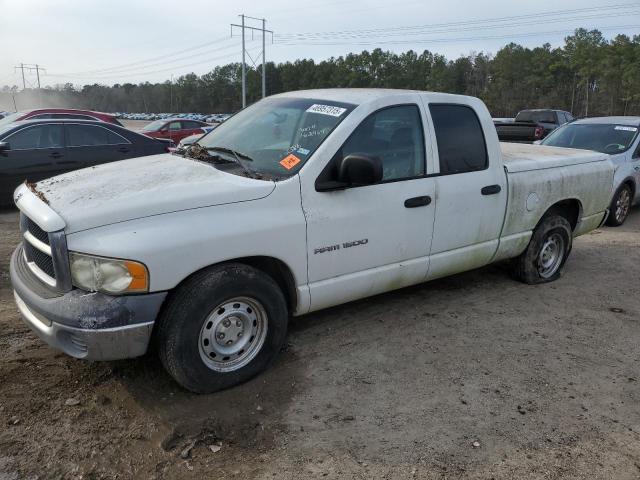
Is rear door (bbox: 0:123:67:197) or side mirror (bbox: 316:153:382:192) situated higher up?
side mirror (bbox: 316:153:382:192)

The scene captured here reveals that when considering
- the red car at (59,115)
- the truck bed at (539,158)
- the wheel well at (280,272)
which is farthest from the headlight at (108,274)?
the red car at (59,115)

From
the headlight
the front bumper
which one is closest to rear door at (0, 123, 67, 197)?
the front bumper

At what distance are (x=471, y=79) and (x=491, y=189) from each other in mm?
78031

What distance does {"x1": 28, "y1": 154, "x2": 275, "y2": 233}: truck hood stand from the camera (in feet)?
9.72

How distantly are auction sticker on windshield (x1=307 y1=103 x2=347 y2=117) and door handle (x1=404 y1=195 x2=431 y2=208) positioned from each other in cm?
83

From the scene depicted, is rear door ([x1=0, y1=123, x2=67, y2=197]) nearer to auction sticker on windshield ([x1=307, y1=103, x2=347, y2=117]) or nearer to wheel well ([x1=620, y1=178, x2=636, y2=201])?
auction sticker on windshield ([x1=307, y1=103, x2=347, y2=117])

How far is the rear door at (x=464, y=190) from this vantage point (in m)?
4.31

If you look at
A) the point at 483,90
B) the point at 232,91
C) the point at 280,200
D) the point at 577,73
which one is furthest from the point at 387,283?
→ the point at 232,91

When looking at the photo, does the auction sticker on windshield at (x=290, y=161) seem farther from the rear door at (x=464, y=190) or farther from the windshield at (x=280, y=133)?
the rear door at (x=464, y=190)

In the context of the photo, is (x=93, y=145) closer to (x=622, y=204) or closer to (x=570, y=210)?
(x=570, y=210)

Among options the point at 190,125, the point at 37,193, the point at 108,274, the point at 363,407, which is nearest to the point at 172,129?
the point at 190,125

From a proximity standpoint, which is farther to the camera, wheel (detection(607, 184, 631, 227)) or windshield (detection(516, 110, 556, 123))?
windshield (detection(516, 110, 556, 123))

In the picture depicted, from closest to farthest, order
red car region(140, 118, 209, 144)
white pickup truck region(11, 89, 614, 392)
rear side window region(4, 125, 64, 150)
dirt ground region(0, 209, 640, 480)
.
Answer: dirt ground region(0, 209, 640, 480)
white pickup truck region(11, 89, 614, 392)
rear side window region(4, 125, 64, 150)
red car region(140, 118, 209, 144)

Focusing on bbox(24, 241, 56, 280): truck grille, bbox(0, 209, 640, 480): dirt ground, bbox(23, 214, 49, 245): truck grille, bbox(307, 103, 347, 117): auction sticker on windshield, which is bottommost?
bbox(0, 209, 640, 480): dirt ground
